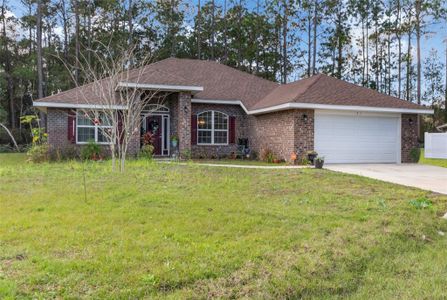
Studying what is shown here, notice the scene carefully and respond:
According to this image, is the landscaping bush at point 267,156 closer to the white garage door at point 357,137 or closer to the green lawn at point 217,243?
the white garage door at point 357,137

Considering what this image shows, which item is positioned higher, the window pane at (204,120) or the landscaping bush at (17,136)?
the window pane at (204,120)

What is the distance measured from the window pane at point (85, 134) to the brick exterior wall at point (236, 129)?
14.8 ft

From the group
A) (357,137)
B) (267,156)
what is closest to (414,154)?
(357,137)

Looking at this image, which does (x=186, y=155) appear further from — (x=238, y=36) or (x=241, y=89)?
(x=238, y=36)

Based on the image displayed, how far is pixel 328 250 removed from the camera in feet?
14.6

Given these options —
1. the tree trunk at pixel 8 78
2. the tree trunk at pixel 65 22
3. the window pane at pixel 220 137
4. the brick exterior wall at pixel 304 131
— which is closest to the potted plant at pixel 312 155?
the brick exterior wall at pixel 304 131

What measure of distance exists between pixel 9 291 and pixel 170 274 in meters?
1.40

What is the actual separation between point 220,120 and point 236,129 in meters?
0.92

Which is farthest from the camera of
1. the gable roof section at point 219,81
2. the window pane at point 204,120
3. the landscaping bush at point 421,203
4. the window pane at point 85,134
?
the gable roof section at point 219,81

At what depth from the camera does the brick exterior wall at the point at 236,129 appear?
17.7 m

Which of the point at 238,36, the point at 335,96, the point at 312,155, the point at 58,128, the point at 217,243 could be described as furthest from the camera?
the point at 238,36

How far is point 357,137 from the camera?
15.4 m

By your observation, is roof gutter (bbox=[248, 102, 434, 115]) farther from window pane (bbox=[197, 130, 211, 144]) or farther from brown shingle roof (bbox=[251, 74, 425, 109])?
window pane (bbox=[197, 130, 211, 144])

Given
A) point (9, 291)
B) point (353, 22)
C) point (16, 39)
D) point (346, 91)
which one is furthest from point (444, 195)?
point (16, 39)
